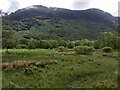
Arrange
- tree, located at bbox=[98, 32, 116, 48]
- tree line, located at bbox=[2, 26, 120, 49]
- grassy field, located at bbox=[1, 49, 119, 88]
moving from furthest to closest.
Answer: tree, located at bbox=[98, 32, 116, 48], tree line, located at bbox=[2, 26, 120, 49], grassy field, located at bbox=[1, 49, 119, 88]

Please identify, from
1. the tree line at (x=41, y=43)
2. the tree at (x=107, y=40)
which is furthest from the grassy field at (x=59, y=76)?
the tree at (x=107, y=40)

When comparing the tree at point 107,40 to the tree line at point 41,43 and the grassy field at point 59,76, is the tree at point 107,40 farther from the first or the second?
the grassy field at point 59,76

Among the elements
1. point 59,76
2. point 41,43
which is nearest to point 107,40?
point 41,43

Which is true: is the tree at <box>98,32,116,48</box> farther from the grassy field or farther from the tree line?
the grassy field

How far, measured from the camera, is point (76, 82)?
1351 inches

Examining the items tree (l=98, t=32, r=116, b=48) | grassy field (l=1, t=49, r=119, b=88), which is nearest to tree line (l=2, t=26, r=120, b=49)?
tree (l=98, t=32, r=116, b=48)

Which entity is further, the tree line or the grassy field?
the tree line

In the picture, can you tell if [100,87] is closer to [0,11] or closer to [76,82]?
[76,82]

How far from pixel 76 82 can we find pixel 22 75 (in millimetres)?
6448

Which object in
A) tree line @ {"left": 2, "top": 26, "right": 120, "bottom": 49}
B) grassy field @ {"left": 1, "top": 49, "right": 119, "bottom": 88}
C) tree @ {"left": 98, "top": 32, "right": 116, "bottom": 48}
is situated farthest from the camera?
tree @ {"left": 98, "top": 32, "right": 116, "bottom": 48}

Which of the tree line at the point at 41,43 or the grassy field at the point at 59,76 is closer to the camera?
the grassy field at the point at 59,76

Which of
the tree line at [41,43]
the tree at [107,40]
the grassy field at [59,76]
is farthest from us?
the tree at [107,40]

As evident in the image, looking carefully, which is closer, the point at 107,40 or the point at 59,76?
the point at 59,76

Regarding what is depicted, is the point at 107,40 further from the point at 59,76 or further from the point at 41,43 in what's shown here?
the point at 59,76
